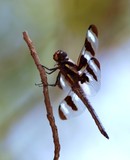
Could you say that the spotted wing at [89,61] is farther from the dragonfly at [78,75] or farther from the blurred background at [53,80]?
the blurred background at [53,80]

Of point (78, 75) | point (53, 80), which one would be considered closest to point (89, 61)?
point (78, 75)

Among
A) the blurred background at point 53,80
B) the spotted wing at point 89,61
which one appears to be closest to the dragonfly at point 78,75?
the spotted wing at point 89,61

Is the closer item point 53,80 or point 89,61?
point 89,61

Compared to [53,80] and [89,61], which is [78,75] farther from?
[53,80]

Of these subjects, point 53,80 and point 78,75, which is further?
point 53,80

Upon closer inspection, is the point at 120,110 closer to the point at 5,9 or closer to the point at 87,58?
the point at 87,58
